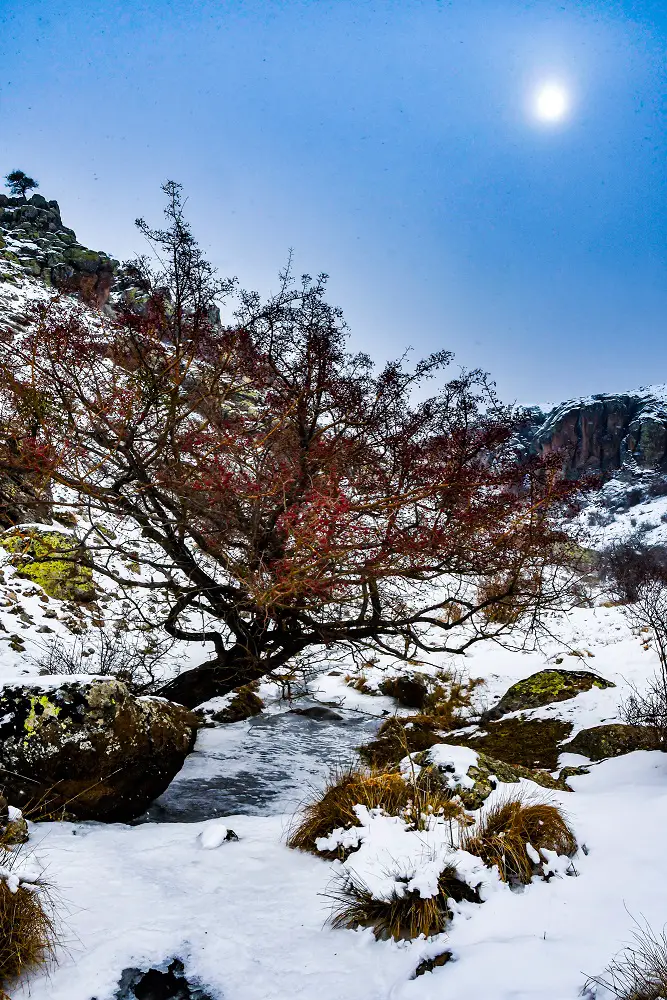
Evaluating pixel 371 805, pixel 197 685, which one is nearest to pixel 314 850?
pixel 371 805

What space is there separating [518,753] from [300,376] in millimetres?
5322

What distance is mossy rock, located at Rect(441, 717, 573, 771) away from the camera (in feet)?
17.7

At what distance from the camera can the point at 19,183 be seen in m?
46.9

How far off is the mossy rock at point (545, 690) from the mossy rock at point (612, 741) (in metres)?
1.95

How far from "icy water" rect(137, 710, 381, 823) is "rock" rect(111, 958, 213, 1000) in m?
2.04

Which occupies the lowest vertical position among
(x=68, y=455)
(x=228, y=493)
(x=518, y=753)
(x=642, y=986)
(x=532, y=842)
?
(x=518, y=753)

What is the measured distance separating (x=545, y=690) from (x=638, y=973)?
21.0ft

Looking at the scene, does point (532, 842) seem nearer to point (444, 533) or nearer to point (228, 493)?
point (444, 533)

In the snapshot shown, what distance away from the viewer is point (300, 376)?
19.7 ft

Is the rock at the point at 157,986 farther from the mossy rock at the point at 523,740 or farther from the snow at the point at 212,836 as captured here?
the mossy rock at the point at 523,740

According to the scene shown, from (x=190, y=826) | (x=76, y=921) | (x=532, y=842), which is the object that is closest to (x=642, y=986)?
(x=532, y=842)

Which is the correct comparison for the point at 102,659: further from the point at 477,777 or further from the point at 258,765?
the point at 477,777

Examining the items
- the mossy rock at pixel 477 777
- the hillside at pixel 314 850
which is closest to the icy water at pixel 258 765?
the hillside at pixel 314 850

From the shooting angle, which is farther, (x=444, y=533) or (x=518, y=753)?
(x=518, y=753)
